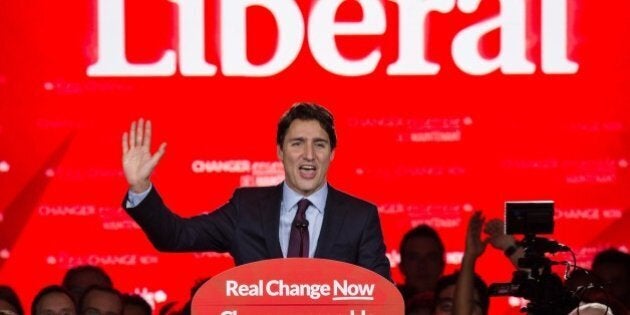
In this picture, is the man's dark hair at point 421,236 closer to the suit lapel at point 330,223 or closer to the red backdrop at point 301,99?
the red backdrop at point 301,99

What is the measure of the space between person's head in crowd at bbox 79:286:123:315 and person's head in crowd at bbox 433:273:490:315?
1342mm

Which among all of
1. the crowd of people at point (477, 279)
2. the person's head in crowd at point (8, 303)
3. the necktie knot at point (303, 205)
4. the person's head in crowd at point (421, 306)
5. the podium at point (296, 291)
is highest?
the necktie knot at point (303, 205)

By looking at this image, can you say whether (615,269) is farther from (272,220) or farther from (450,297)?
(272,220)

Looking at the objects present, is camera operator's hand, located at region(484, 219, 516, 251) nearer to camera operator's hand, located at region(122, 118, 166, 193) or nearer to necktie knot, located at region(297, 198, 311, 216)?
necktie knot, located at region(297, 198, 311, 216)

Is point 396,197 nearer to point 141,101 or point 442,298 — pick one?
point 141,101

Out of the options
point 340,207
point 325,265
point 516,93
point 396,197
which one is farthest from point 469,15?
point 325,265

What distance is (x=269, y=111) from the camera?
8023mm

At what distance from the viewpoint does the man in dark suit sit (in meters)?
3.16

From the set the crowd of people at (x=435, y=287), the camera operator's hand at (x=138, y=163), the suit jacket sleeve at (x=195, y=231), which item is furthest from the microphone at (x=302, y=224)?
the crowd of people at (x=435, y=287)

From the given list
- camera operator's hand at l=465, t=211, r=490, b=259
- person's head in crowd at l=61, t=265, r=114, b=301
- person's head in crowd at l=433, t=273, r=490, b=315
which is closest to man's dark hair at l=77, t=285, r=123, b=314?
person's head in crowd at l=61, t=265, r=114, b=301

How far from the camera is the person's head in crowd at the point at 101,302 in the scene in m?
6.17

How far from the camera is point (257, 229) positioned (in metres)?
3.23

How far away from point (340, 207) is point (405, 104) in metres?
4.72

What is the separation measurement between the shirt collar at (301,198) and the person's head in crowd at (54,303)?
3.01 metres
